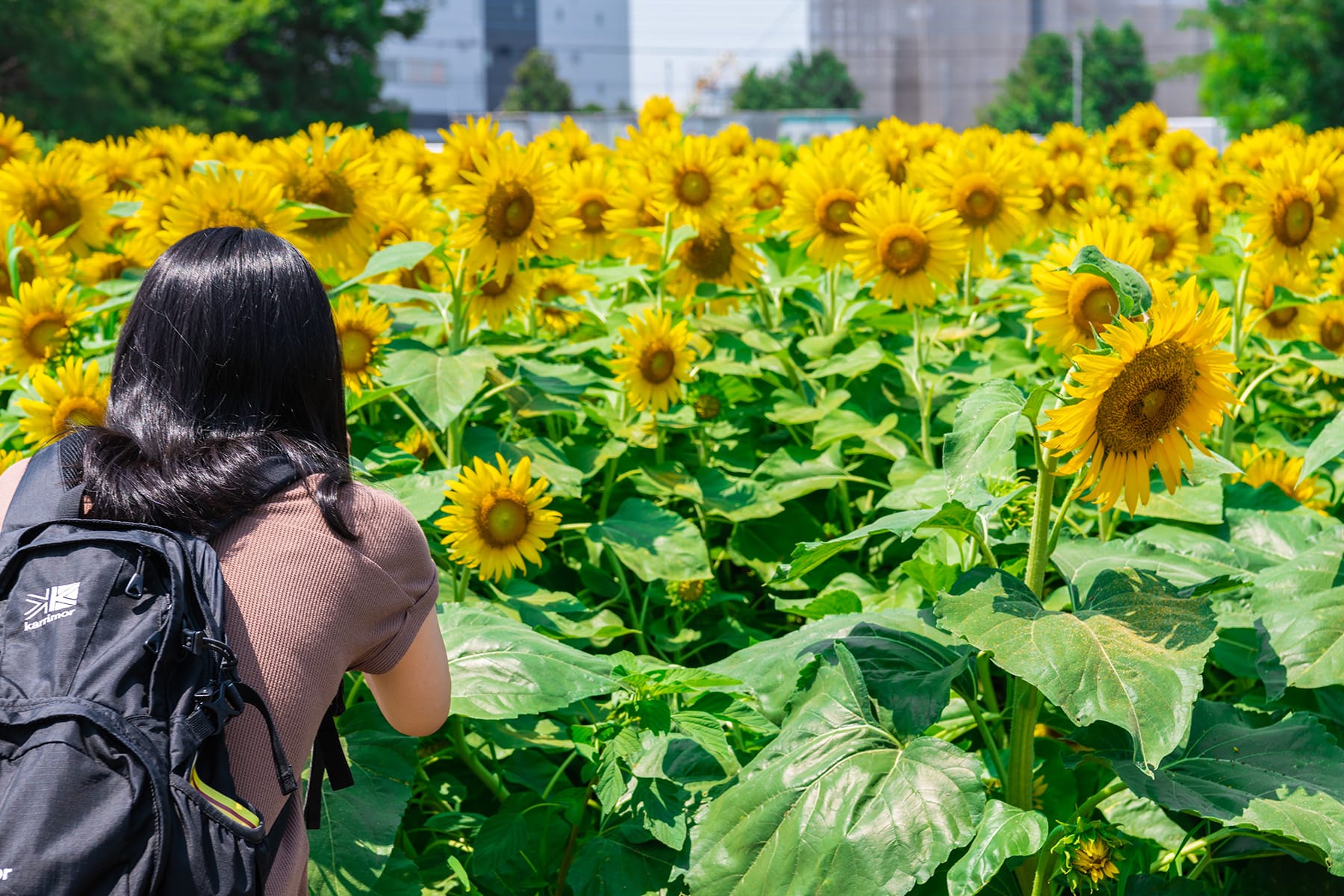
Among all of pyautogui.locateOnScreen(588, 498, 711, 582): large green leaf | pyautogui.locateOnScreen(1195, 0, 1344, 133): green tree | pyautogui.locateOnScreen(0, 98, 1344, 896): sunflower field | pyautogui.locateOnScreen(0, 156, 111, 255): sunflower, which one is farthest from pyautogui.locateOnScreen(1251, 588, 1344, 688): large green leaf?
pyautogui.locateOnScreen(1195, 0, 1344, 133): green tree

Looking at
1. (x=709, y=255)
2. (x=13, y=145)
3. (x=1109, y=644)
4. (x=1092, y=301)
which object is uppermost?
(x=13, y=145)

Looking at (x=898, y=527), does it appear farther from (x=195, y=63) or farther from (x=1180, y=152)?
(x=195, y=63)

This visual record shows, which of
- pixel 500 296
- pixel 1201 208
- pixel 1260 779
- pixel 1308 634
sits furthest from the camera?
pixel 1201 208

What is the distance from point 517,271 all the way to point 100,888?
6.90ft

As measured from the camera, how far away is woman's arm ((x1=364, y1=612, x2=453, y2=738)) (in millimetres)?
1855

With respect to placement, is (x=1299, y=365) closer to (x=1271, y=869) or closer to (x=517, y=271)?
(x=1271, y=869)

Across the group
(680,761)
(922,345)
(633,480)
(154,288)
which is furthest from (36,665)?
(922,345)

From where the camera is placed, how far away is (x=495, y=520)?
2.58 m

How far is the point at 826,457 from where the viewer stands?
323 cm

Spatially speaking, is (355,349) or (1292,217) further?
(1292,217)

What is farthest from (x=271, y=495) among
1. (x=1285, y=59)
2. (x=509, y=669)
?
(x=1285, y=59)

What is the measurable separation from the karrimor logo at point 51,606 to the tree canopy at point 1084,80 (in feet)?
243

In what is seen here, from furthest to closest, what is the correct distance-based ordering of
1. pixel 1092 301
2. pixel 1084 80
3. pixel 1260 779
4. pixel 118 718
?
pixel 1084 80 → pixel 1092 301 → pixel 1260 779 → pixel 118 718

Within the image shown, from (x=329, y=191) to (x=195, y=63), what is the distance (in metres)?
34.7
